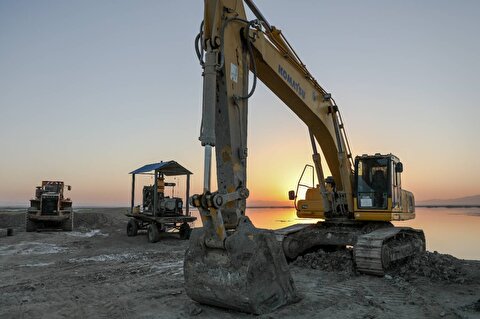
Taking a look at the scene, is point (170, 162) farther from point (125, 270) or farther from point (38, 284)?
point (38, 284)

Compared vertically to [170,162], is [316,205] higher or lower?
lower

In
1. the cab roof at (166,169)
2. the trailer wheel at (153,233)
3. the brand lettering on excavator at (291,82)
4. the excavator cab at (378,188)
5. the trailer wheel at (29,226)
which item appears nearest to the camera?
the brand lettering on excavator at (291,82)

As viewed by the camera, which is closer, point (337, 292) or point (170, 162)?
point (337, 292)

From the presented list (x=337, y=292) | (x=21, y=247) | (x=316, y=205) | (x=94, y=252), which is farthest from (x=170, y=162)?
(x=337, y=292)

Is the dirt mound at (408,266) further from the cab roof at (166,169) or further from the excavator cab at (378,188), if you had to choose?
the cab roof at (166,169)

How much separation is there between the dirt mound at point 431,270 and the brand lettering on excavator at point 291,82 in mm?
4522

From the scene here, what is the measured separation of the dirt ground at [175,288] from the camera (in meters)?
6.01

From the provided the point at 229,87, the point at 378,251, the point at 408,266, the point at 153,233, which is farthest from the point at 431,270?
the point at 153,233

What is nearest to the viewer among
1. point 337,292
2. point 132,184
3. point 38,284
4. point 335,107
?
point 337,292

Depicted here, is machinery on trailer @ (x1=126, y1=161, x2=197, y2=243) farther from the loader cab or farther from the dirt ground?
the loader cab

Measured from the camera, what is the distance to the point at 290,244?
411 inches

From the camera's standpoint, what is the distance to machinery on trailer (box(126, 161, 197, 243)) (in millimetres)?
15586

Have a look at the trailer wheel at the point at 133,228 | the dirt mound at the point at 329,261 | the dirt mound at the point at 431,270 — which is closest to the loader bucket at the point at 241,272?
the dirt mound at the point at 329,261

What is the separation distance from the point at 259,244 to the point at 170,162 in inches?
447
